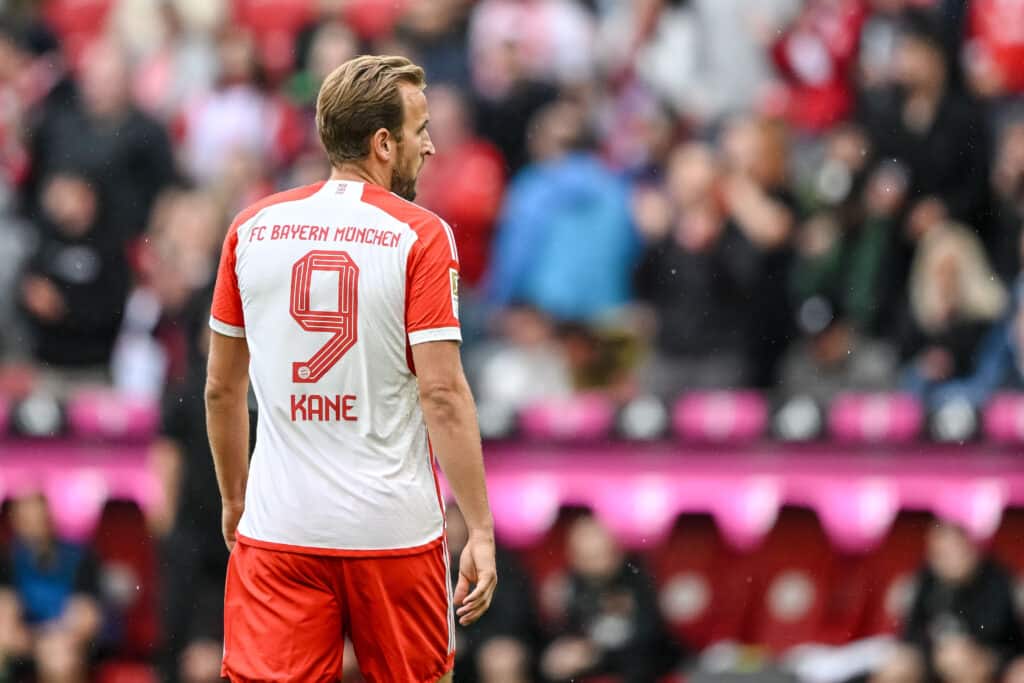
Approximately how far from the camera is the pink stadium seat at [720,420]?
7590mm

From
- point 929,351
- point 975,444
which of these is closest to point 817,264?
point 929,351

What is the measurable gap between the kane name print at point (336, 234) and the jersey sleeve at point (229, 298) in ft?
0.39

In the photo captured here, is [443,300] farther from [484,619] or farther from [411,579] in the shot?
[484,619]

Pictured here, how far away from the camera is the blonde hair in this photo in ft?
25.5

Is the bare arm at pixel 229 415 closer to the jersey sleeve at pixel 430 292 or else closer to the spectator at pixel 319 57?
the jersey sleeve at pixel 430 292

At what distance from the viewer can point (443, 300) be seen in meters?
3.74

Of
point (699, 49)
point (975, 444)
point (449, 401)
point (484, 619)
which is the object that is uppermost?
point (699, 49)

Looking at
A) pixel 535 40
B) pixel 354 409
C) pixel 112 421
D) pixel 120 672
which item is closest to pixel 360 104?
pixel 354 409

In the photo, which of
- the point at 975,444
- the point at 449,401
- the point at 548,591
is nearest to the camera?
the point at 449,401

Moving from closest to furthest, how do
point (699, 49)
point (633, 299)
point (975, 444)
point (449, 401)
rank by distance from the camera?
point (449, 401), point (975, 444), point (633, 299), point (699, 49)

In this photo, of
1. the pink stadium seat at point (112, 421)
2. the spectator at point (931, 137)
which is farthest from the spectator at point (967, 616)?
the pink stadium seat at point (112, 421)

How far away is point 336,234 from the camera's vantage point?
3771 mm

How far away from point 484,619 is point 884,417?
73.2 inches

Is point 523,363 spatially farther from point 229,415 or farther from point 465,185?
point 229,415
